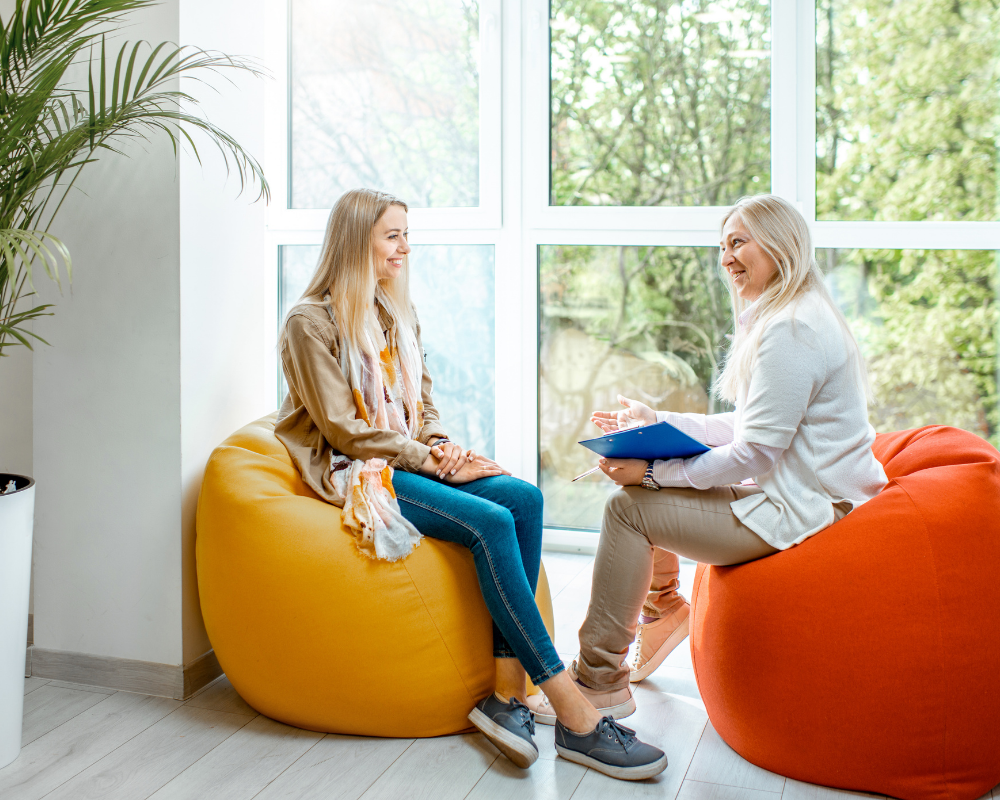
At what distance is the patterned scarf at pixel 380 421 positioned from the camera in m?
1.86

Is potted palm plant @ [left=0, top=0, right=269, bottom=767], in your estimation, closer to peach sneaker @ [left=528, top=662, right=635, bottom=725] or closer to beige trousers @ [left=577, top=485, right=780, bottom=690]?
peach sneaker @ [left=528, top=662, right=635, bottom=725]

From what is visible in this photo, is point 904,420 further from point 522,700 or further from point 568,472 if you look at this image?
point 522,700

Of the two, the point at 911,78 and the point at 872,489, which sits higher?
the point at 911,78

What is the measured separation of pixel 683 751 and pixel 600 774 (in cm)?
22

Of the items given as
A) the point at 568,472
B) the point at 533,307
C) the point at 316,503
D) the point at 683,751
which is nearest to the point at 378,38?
the point at 533,307

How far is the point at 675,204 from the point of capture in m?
3.12

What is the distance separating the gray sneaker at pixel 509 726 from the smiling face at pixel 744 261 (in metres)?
1.08

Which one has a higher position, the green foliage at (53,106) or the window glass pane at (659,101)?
the window glass pane at (659,101)

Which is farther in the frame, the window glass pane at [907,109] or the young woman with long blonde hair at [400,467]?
the window glass pane at [907,109]

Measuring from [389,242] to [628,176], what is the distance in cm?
134

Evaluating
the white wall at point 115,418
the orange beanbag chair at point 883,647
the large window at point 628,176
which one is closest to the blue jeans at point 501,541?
the orange beanbag chair at point 883,647

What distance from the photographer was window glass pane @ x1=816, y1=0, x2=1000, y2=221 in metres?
2.86

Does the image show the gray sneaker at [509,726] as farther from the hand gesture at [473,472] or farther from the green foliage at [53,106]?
the green foliage at [53,106]

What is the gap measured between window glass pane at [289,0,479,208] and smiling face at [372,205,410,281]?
1.14 metres
